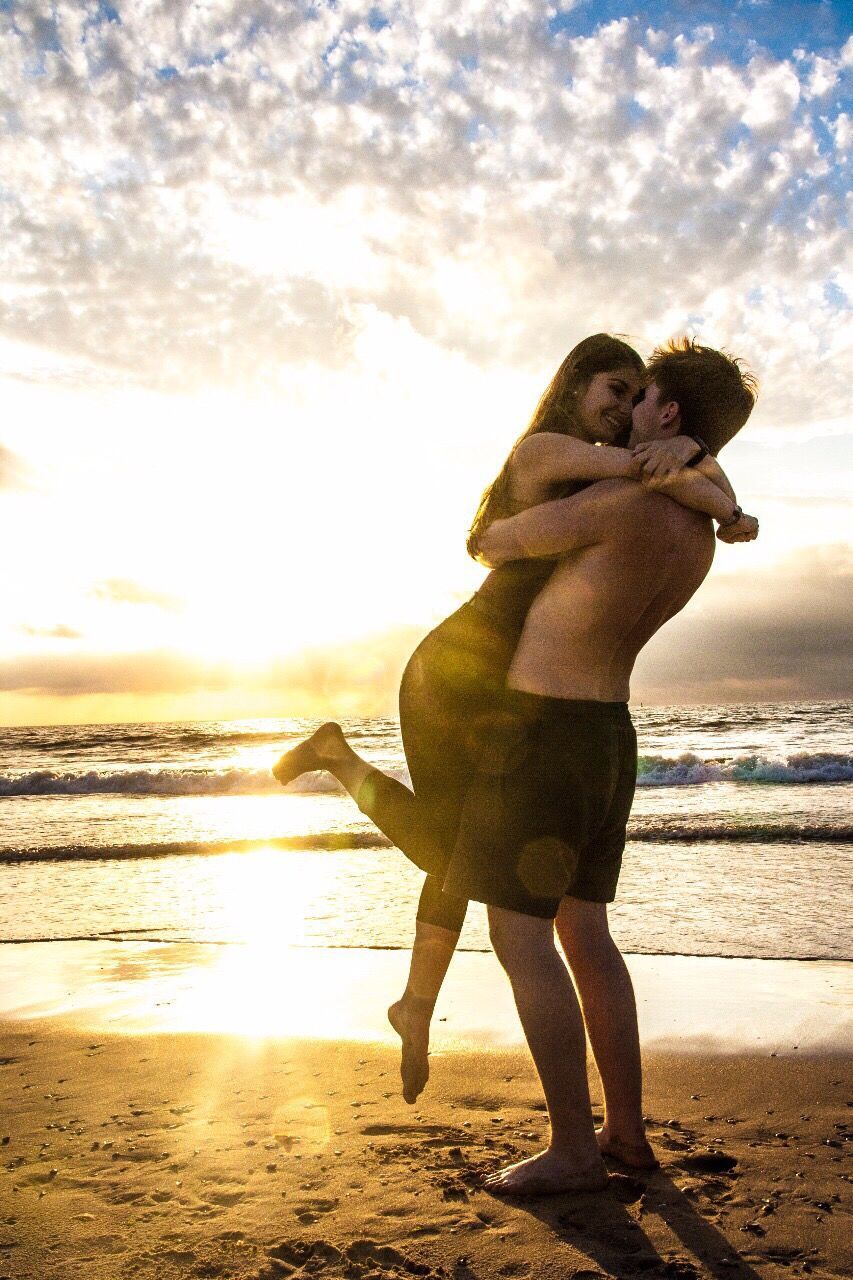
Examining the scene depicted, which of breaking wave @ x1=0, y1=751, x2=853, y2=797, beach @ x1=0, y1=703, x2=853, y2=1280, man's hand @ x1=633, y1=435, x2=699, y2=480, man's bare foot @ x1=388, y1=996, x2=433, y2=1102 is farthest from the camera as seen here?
breaking wave @ x1=0, y1=751, x2=853, y2=797

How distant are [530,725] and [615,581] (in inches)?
15.4

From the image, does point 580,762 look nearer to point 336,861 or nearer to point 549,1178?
point 549,1178

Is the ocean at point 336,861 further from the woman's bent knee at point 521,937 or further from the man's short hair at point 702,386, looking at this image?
the man's short hair at point 702,386

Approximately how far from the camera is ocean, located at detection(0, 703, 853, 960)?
5578 mm

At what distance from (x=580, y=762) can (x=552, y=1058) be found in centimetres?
66

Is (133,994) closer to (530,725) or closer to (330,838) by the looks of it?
(530,725)

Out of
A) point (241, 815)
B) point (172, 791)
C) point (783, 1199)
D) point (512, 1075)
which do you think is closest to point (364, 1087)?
point (512, 1075)

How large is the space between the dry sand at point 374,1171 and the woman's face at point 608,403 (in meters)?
1.82

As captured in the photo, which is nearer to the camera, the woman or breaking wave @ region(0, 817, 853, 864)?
the woman

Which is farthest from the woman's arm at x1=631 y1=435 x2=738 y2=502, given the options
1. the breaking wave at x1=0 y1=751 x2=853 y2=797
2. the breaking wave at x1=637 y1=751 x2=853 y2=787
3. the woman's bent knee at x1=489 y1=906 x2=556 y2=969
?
the breaking wave at x1=637 y1=751 x2=853 y2=787

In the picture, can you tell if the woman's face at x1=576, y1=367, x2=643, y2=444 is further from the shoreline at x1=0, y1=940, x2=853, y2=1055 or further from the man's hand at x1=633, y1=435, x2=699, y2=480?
the shoreline at x1=0, y1=940, x2=853, y2=1055

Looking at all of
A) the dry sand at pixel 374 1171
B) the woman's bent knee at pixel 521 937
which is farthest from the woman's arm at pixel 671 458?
the dry sand at pixel 374 1171

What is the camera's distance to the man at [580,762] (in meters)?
2.16

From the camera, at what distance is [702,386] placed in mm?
2285
